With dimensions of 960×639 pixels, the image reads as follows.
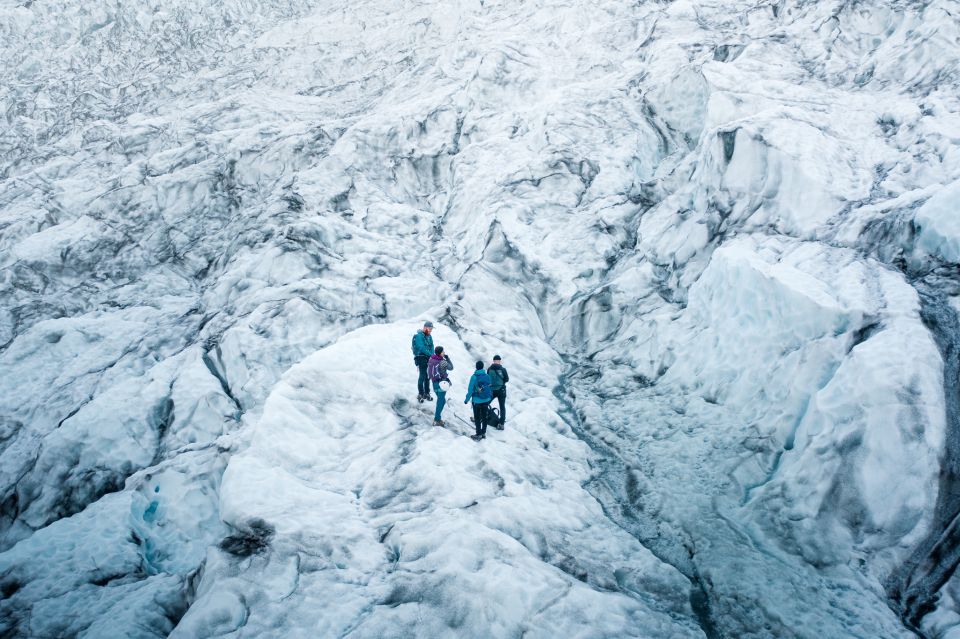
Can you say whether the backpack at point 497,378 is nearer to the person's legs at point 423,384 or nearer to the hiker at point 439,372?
the hiker at point 439,372

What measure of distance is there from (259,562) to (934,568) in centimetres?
789

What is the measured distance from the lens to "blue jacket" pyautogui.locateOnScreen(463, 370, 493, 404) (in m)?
8.95

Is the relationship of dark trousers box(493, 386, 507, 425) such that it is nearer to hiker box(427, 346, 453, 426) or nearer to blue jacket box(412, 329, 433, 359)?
hiker box(427, 346, 453, 426)

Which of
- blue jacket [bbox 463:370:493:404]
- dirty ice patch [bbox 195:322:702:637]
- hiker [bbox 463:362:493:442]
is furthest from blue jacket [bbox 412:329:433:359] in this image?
blue jacket [bbox 463:370:493:404]

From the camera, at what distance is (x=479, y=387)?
29.7 ft

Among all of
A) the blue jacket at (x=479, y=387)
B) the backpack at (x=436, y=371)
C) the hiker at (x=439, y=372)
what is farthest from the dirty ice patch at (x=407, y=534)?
the backpack at (x=436, y=371)

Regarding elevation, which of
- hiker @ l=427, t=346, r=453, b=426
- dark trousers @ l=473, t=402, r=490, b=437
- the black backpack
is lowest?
the black backpack

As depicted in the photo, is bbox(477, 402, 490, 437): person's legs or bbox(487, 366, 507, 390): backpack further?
bbox(487, 366, 507, 390): backpack

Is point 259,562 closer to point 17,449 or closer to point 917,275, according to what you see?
point 917,275

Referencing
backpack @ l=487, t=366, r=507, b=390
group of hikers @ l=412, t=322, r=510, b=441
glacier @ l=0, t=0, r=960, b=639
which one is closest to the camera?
glacier @ l=0, t=0, r=960, b=639

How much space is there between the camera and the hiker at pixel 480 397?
353 inches

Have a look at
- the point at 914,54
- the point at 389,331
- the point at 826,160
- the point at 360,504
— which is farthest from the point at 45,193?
the point at 914,54

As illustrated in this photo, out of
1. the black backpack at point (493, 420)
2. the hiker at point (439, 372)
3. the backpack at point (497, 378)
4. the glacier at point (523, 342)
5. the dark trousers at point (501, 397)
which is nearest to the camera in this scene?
the glacier at point (523, 342)

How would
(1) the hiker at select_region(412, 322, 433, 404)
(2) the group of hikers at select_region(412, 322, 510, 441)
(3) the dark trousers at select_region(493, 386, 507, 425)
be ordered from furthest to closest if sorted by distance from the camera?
(1) the hiker at select_region(412, 322, 433, 404) < (3) the dark trousers at select_region(493, 386, 507, 425) < (2) the group of hikers at select_region(412, 322, 510, 441)
